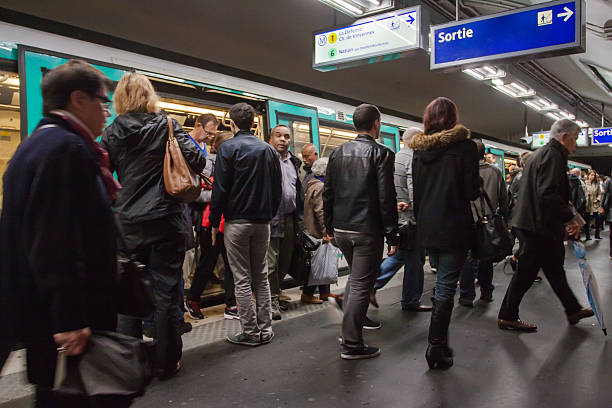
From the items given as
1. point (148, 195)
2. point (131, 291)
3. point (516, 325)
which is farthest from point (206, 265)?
point (516, 325)

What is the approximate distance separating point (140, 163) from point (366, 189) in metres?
1.47

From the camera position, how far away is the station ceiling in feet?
21.4

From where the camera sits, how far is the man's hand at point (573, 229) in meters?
3.57

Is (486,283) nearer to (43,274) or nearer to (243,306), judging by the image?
(243,306)

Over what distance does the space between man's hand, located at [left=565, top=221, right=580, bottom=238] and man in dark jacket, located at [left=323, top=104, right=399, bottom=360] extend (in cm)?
152

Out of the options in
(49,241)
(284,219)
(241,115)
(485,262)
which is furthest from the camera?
(485,262)

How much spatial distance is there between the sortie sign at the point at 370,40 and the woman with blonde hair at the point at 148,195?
133 inches

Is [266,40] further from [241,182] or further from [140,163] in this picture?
[140,163]

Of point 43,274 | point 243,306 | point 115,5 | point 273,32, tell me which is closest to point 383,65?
point 273,32

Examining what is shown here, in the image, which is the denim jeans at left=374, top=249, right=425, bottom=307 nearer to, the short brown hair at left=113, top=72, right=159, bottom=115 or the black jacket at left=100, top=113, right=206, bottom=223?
the black jacket at left=100, top=113, right=206, bottom=223

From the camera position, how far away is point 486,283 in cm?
495

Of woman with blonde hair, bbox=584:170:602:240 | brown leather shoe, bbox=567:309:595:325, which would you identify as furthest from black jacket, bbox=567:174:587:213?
brown leather shoe, bbox=567:309:595:325

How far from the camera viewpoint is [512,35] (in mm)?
5105

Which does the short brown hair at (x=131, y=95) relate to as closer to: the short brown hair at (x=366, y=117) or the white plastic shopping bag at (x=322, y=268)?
the short brown hair at (x=366, y=117)
